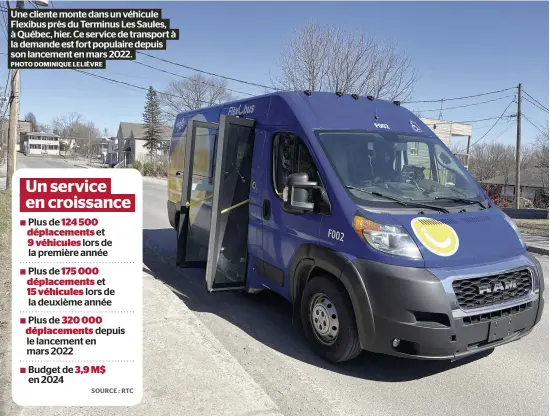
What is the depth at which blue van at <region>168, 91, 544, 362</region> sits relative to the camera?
10.8 feet

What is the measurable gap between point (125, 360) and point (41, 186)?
42.1 inches

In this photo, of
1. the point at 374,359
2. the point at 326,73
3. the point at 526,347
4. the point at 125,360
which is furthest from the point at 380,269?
the point at 326,73

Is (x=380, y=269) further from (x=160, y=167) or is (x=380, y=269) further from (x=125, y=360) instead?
(x=160, y=167)

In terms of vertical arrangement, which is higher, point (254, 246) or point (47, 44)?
point (47, 44)

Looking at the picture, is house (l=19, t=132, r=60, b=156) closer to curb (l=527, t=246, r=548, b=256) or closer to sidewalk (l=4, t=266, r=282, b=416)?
curb (l=527, t=246, r=548, b=256)

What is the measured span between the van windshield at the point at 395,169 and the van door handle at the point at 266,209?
971mm

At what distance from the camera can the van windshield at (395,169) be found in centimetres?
395

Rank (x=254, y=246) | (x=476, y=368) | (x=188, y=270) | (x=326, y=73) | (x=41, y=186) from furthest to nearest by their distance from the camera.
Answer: (x=326, y=73) → (x=188, y=270) → (x=254, y=246) → (x=476, y=368) → (x=41, y=186)

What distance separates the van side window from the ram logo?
1624mm

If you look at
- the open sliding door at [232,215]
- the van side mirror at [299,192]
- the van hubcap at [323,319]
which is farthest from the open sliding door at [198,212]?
the van hubcap at [323,319]

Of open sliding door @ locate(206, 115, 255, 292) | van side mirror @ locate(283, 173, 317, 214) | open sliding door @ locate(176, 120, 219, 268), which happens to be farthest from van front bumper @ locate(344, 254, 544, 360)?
open sliding door @ locate(176, 120, 219, 268)

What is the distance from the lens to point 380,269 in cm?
333

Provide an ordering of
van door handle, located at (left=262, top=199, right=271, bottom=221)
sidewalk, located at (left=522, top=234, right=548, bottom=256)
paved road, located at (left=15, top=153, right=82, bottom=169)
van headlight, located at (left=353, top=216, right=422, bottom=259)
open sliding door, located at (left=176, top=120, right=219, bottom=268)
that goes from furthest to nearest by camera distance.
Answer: paved road, located at (left=15, top=153, right=82, bottom=169), sidewalk, located at (left=522, top=234, right=548, bottom=256), open sliding door, located at (left=176, top=120, right=219, bottom=268), van door handle, located at (left=262, top=199, right=271, bottom=221), van headlight, located at (left=353, top=216, right=422, bottom=259)

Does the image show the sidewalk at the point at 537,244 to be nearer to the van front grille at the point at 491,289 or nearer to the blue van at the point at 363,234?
the blue van at the point at 363,234
